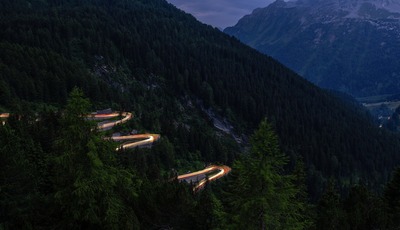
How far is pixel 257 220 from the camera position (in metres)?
22.6

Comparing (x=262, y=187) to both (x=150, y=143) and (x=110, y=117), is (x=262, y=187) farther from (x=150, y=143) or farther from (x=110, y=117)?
(x=110, y=117)

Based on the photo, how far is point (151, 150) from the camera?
237 ft

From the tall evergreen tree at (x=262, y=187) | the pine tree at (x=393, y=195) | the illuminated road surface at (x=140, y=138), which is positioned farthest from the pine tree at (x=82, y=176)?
the illuminated road surface at (x=140, y=138)

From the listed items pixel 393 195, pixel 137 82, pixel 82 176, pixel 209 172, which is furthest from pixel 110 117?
pixel 82 176

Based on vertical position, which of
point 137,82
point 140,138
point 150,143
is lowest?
point 150,143

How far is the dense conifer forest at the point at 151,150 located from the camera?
73.9 feet

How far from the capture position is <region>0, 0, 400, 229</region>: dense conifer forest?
2253 centimetres

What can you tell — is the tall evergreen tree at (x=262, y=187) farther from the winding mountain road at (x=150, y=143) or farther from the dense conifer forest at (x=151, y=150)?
the winding mountain road at (x=150, y=143)

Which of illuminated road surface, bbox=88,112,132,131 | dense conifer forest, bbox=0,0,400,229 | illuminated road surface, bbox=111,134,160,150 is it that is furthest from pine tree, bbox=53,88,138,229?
illuminated road surface, bbox=88,112,132,131

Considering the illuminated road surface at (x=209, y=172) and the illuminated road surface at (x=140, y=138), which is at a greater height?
the illuminated road surface at (x=140, y=138)

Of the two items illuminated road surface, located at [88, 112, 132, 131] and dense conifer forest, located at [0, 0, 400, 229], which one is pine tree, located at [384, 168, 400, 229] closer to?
dense conifer forest, located at [0, 0, 400, 229]

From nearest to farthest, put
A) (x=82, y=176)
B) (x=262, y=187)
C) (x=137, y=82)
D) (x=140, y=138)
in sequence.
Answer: (x=82, y=176) < (x=262, y=187) < (x=140, y=138) < (x=137, y=82)

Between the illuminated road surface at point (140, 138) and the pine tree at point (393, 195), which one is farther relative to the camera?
the illuminated road surface at point (140, 138)

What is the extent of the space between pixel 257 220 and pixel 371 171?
550 ft
